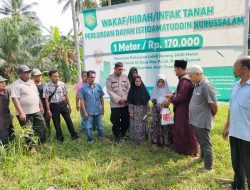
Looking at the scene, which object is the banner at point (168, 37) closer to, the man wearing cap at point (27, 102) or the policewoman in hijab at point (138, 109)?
the policewoman in hijab at point (138, 109)

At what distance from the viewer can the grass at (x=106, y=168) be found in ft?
11.7

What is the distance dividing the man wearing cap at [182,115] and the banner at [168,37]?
3.66 feet

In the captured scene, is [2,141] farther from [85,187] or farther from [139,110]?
[139,110]

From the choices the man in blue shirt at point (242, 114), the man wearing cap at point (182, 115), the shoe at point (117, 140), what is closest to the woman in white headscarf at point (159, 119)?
the man wearing cap at point (182, 115)

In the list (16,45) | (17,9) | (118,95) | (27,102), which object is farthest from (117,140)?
(17,9)

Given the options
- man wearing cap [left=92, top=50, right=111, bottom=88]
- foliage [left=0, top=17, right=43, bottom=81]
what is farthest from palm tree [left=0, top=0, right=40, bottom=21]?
man wearing cap [left=92, top=50, right=111, bottom=88]

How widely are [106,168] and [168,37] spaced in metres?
3.04

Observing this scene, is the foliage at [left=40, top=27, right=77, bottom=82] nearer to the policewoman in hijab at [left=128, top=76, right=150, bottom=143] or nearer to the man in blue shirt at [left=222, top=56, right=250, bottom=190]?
the policewoman in hijab at [left=128, top=76, right=150, bottom=143]

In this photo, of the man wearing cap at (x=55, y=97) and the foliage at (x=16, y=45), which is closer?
the man wearing cap at (x=55, y=97)

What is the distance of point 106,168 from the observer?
4.11 meters

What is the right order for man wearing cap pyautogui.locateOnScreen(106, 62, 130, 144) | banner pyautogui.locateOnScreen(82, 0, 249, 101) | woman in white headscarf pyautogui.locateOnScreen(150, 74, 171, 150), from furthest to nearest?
man wearing cap pyautogui.locateOnScreen(106, 62, 130, 144) < banner pyautogui.locateOnScreen(82, 0, 249, 101) < woman in white headscarf pyautogui.locateOnScreen(150, 74, 171, 150)

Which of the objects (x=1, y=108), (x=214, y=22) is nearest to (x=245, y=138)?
(x=214, y=22)

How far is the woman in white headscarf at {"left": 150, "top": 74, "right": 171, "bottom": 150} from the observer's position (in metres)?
4.68

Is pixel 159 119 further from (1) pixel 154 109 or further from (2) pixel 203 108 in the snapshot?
(2) pixel 203 108
